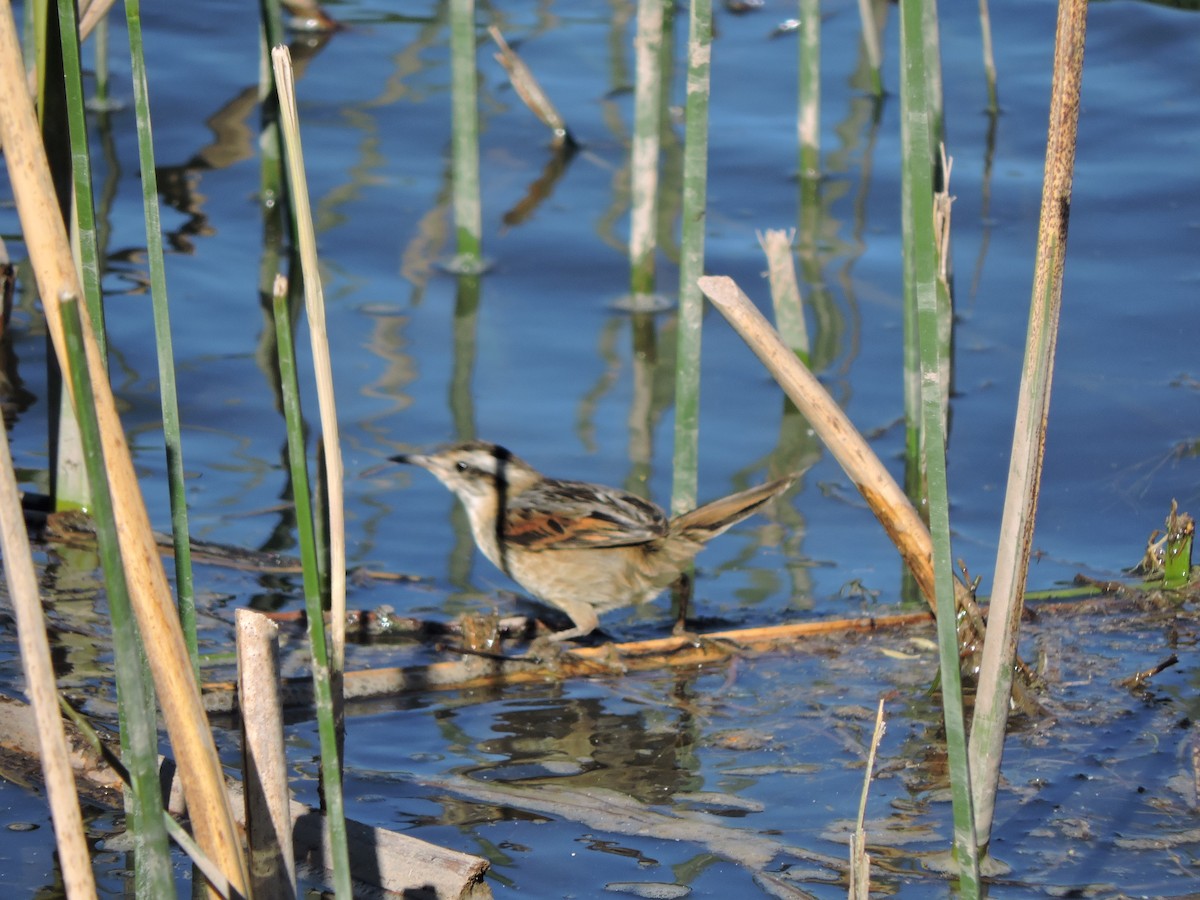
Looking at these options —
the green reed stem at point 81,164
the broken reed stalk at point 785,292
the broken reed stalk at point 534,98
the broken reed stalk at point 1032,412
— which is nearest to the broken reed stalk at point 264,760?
the green reed stem at point 81,164

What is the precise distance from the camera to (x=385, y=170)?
8.92 meters

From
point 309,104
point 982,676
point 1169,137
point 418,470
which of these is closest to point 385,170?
point 309,104

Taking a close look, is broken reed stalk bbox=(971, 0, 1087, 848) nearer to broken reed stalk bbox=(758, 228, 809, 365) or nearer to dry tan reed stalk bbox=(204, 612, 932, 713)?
dry tan reed stalk bbox=(204, 612, 932, 713)

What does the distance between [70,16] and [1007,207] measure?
22.1 ft

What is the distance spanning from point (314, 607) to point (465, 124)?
5461mm

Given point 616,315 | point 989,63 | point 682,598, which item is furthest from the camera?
point 989,63

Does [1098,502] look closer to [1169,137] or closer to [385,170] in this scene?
[1169,137]

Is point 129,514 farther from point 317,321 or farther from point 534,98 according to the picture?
point 534,98

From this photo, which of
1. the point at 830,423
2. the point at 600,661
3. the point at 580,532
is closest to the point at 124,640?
the point at 830,423

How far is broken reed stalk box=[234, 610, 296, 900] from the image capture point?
107 inches

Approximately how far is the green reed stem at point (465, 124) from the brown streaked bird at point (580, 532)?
2325 millimetres

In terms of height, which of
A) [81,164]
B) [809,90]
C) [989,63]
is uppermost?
[989,63]

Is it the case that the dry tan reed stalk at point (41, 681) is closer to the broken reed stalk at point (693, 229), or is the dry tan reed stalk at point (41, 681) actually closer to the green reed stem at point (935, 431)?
the green reed stem at point (935, 431)

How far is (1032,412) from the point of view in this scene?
8.84 ft
